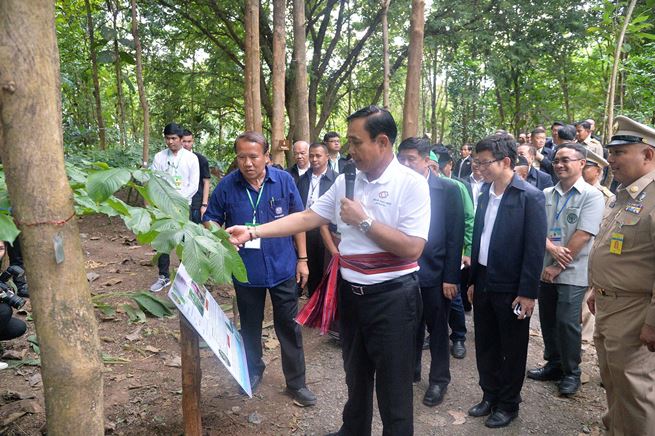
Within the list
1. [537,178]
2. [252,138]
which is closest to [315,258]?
[252,138]

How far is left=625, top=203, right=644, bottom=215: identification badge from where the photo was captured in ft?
8.99

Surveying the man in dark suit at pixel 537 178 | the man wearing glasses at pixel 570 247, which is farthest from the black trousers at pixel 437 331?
the man in dark suit at pixel 537 178

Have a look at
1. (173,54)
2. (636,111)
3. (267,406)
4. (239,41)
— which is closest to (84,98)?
(173,54)

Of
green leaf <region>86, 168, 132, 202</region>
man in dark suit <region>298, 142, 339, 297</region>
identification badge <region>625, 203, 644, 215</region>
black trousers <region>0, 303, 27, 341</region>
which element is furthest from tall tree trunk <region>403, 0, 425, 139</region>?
green leaf <region>86, 168, 132, 202</region>

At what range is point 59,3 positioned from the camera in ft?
37.2

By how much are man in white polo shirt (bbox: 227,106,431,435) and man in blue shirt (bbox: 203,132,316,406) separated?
0.90 m

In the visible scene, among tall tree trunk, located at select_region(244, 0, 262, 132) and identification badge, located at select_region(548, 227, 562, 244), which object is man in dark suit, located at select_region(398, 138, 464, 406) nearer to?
identification badge, located at select_region(548, 227, 562, 244)

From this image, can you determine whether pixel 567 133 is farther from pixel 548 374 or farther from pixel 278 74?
pixel 278 74

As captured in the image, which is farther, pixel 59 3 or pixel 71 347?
pixel 59 3

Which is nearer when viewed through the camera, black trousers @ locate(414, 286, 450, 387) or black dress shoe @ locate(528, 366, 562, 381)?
black trousers @ locate(414, 286, 450, 387)

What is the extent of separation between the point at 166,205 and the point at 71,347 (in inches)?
24.6

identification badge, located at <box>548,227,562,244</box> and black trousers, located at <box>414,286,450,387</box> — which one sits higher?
identification badge, located at <box>548,227,562,244</box>

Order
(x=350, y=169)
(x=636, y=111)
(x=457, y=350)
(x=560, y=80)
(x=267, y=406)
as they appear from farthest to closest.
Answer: (x=560, y=80) < (x=636, y=111) < (x=457, y=350) < (x=267, y=406) < (x=350, y=169)

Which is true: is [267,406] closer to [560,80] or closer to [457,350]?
[457,350]
